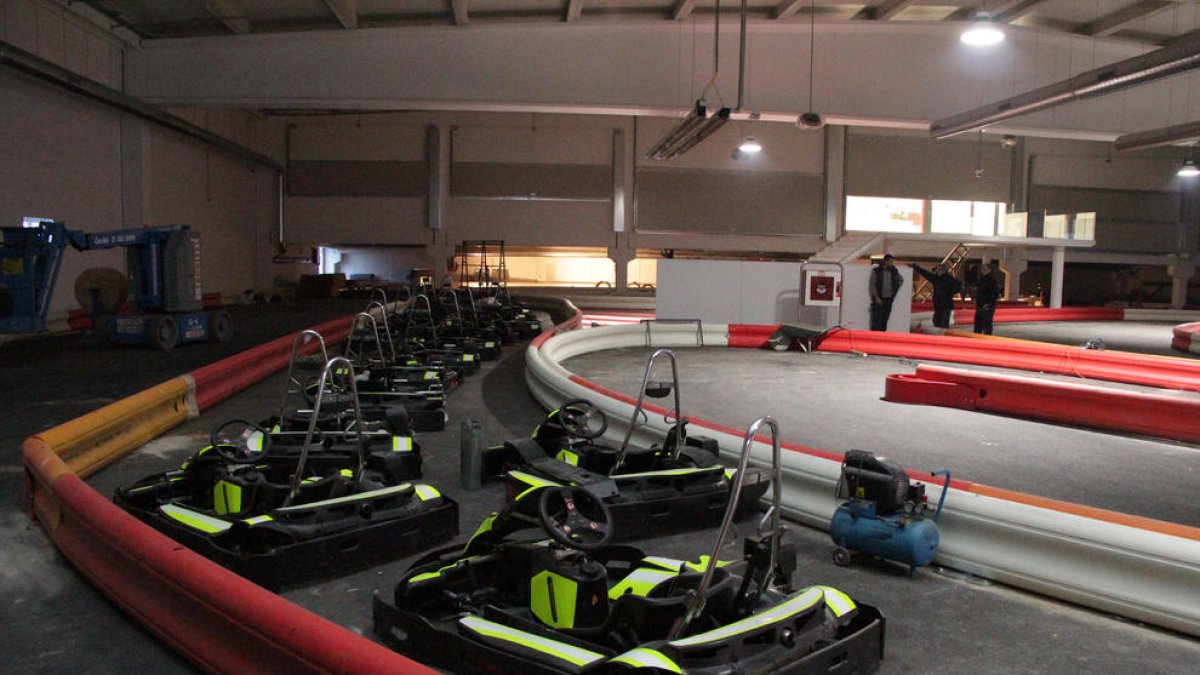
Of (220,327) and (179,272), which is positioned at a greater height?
(179,272)

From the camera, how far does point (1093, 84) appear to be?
14.4 metres

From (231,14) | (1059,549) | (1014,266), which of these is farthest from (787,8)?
(1059,549)

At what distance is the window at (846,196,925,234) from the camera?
3119 centimetres

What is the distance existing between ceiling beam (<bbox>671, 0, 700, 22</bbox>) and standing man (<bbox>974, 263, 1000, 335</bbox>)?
8.44m

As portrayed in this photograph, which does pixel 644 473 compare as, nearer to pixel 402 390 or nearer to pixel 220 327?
pixel 402 390

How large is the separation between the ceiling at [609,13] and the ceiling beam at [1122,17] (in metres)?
0.02

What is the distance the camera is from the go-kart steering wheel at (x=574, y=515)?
11.0 ft

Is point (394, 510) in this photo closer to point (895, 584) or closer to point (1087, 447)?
point (895, 584)

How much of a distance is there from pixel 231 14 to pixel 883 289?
1501 centimetres

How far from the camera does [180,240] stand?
13.8m

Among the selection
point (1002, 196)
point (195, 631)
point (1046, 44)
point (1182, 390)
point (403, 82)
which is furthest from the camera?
point (1002, 196)

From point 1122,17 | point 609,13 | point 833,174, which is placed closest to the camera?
point 1122,17

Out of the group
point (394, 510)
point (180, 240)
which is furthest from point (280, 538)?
point (180, 240)

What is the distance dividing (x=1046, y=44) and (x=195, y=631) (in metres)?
22.2
